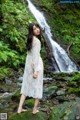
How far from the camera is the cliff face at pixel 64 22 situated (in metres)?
20.0

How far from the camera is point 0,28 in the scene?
14.1 metres

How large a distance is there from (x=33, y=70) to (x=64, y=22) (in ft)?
57.0

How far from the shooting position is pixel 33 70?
236 inches

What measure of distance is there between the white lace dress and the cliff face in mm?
12786

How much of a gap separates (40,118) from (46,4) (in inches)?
737

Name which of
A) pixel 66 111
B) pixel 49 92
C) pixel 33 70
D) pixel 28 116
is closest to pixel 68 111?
pixel 66 111

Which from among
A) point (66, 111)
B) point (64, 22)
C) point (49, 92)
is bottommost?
point (64, 22)

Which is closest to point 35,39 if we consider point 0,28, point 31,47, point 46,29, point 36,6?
point 31,47

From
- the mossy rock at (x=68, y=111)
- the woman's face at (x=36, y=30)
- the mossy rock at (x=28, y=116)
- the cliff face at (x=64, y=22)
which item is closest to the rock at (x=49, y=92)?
the mossy rock at (x=28, y=116)

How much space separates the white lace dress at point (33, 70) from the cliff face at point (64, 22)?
12786 millimetres

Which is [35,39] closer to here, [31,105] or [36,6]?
[31,105]

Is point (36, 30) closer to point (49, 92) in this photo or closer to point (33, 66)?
point (33, 66)

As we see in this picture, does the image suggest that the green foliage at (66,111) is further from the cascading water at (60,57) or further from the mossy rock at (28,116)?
the cascading water at (60,57)

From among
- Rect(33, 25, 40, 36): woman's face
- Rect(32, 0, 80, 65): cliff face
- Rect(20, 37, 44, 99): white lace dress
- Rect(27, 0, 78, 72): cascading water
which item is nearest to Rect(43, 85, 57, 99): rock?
Rect(20, 37, 44, 99): white lace dress
